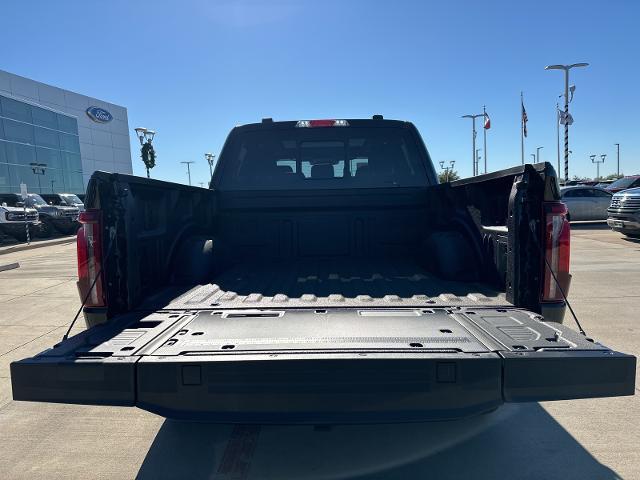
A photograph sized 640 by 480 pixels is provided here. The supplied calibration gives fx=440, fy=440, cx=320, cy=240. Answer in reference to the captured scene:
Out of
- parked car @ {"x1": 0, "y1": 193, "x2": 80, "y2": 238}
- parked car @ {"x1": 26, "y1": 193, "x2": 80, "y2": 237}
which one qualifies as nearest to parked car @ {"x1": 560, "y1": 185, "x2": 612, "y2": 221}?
parked car @ {"x1": 26, "y1": 193, "x2": 80, "y2": 237}

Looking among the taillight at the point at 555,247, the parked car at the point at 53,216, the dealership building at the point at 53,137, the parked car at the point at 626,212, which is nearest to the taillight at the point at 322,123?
the taillight at the point at 555,247

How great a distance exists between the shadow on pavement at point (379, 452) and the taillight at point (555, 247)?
1.00 meters

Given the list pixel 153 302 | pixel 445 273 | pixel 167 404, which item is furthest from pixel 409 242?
pixel 167 404

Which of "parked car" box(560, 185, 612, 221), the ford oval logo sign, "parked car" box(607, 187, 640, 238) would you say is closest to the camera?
"parked car" box(607, 187, 640, 238)

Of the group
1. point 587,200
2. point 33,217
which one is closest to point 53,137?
point 33,217

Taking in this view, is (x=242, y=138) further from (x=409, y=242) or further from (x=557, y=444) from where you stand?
(x=557, y=444)

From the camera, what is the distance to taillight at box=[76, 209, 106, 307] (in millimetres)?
2498

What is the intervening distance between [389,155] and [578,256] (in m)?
8.99

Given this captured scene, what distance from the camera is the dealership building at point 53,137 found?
32469 mm

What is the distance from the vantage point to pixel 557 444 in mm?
2830

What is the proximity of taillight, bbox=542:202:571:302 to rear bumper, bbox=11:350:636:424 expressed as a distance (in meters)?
0.64

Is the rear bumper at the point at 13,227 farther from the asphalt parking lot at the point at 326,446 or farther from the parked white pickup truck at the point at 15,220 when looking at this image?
the asphalt parking lot at the point at 326,446

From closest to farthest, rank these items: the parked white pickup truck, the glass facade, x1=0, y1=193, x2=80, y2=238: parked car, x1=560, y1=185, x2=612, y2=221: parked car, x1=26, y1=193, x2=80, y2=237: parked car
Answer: the parked white pickup truck → x1=0, y1=193, x2=80, y2=238: parked car → x1=560, y1=185, x2=612, y2=221: parked car → x1=26, y1=193, x2=80, y2=237: parked car → the glass facade

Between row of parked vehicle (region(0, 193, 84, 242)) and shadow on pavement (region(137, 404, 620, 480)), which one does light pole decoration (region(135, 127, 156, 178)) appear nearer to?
row of parked vehicle (region(0, 193, 84, 242))
